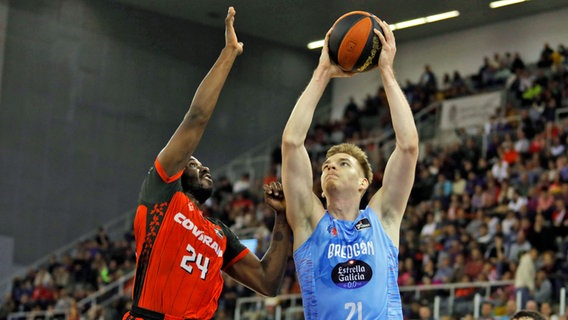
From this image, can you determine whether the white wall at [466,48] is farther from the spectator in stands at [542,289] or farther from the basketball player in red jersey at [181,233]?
the basketball player in red jersey at [181,233]

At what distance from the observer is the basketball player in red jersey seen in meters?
5.95

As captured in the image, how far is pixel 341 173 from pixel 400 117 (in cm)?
48

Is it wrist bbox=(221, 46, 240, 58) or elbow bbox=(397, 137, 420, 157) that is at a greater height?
Result: wrist bbox=(221, 46, 240, 58)

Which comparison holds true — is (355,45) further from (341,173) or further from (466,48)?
(466,48)

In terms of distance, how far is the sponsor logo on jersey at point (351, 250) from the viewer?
5617mm

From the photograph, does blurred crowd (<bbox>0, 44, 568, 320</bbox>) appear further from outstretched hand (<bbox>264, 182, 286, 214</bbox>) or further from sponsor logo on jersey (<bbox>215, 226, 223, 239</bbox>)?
sponsor logo on jersey (<bbox>215, 226, 223, 239</bbox>)

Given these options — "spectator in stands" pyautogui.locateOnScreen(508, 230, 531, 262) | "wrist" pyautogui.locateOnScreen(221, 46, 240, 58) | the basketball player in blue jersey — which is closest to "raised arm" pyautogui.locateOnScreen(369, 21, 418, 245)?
the basketball player in blue jersey

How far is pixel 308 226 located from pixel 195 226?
80cm

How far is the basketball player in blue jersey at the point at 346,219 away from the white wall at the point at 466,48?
2123 centimetres

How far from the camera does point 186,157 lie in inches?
234

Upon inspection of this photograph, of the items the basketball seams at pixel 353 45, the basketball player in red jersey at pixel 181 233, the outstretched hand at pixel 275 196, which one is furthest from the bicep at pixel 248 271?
the basketball seams at pixel 353 45

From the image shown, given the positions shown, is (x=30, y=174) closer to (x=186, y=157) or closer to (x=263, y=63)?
(x=263, y=63)

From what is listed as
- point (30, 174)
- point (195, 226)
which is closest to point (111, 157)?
point (30, 174)

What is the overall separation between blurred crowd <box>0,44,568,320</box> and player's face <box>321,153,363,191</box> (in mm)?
9024
